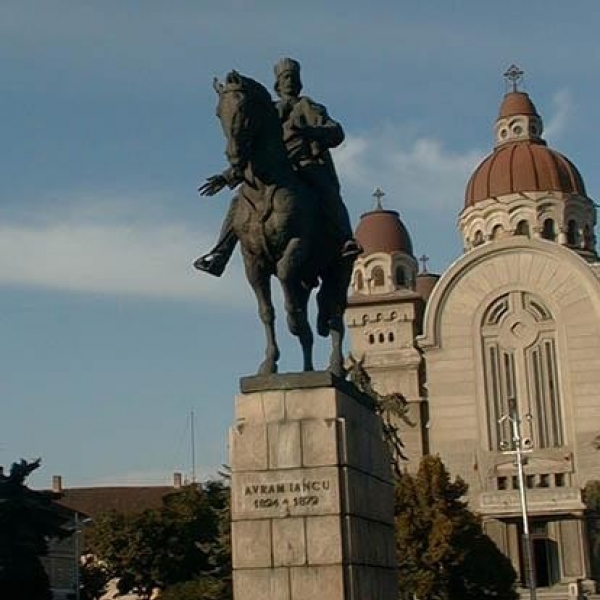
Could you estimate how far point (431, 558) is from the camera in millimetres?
42000

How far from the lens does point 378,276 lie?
83875 millimetres

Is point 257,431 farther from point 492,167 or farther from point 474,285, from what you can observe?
point 492,167

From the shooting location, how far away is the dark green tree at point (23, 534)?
39406 millimetres

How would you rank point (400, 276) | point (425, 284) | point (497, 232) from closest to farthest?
point (497, 232) → point (400, 276) → point (425, 284)

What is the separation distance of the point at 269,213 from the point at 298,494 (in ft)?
7.76

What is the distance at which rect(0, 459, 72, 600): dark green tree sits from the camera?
39406mm

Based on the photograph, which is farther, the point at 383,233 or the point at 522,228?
the point at 383,233

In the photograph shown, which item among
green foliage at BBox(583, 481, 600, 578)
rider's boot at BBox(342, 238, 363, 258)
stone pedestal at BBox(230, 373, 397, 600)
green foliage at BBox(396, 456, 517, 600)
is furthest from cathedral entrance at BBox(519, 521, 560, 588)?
stone pedestal at BBox(230, 373, 397, 600)

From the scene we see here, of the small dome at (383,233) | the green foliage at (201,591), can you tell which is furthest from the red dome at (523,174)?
the green foliage at (201,591)

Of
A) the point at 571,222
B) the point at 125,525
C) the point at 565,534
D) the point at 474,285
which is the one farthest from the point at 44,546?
the point at 571,222

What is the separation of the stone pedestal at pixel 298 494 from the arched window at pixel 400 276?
72748 mm

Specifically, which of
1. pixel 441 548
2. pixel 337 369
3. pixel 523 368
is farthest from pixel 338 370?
pixel 523 368

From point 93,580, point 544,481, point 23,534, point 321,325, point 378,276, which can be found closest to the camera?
point 321,325

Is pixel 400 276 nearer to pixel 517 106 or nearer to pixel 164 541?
pixel 517 106
